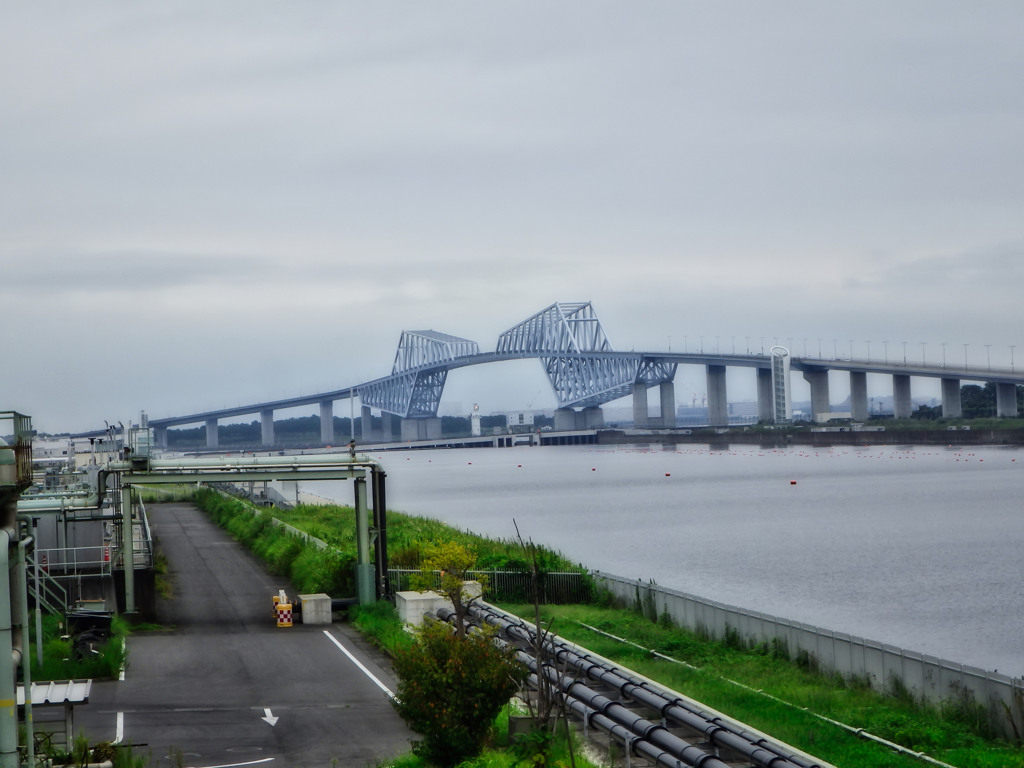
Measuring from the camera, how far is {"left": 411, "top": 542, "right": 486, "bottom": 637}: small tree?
18.1 m

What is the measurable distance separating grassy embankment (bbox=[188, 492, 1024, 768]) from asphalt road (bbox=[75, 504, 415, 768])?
1.45m

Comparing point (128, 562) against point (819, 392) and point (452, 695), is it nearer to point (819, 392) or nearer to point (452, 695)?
point (452, 695)

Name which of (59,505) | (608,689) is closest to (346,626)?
(59,505)

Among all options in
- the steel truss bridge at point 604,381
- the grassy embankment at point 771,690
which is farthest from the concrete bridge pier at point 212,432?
the grassy embankment at point 771,690

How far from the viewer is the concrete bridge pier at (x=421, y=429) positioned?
19038cm

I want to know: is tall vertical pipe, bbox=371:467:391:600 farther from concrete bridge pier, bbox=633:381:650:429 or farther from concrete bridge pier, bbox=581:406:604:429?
concrete bridge pier, bbox=581:406:604:429

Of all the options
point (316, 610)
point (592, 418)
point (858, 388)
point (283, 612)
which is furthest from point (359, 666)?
point (592, 418)

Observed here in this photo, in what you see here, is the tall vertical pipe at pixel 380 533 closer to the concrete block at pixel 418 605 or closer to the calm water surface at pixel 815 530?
the concrete block at pixel 418 605

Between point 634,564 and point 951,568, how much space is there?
10.3 meters

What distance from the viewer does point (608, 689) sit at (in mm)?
15922

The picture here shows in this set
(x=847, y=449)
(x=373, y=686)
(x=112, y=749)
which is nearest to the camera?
(x=112, y=749)

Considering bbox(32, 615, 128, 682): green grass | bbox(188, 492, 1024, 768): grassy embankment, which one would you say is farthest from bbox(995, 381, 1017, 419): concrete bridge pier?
bbox(32, 615, 128, 682): green grass

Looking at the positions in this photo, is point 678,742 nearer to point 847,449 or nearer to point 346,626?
point 346,626

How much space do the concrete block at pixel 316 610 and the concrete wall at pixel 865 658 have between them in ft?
20.5
